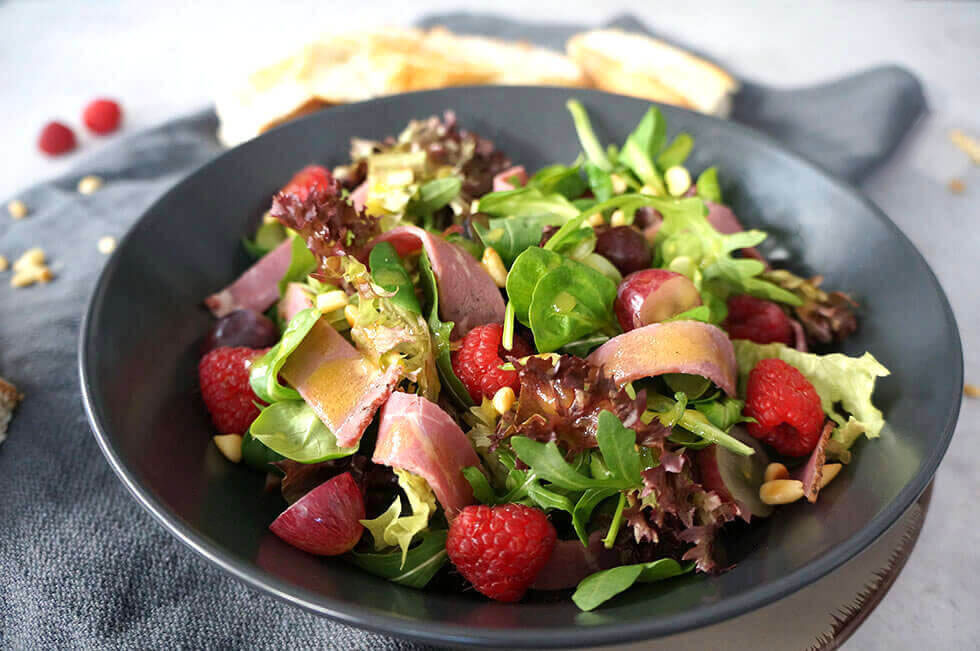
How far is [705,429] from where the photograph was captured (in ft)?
5.49

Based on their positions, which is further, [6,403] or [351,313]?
[6,403]

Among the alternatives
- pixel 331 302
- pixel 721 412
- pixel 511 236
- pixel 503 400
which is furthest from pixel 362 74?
pixel 721 412

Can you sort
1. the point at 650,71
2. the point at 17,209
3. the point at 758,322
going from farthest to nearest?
the point at 650,71 → the point at 17,209 → the point at 758,322

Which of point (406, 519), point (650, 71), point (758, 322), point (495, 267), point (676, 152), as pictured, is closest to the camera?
point (406, 519)

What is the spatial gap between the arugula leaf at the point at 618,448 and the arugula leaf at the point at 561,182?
955 mm

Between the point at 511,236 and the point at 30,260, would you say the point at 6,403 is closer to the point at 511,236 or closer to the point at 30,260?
the point at 30,260

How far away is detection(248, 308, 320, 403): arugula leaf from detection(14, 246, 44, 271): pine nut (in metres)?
1.39

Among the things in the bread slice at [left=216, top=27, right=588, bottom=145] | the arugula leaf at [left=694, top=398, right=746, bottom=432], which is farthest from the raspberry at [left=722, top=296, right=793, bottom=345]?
the bread slice at [left=216, top=27, right=588, bottom=145]

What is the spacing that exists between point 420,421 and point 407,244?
0.55 meters

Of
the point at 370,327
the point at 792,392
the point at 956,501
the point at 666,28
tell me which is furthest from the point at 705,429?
the point at 666,28

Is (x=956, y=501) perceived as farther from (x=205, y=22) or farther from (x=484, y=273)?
(x=205, y=22)

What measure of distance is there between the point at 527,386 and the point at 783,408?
1.92 ft

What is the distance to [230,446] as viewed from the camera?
71.7 inches

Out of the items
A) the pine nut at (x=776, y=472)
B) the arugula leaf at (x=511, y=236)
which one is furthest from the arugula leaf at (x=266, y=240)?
the pine nut at (x=776, y=472)
